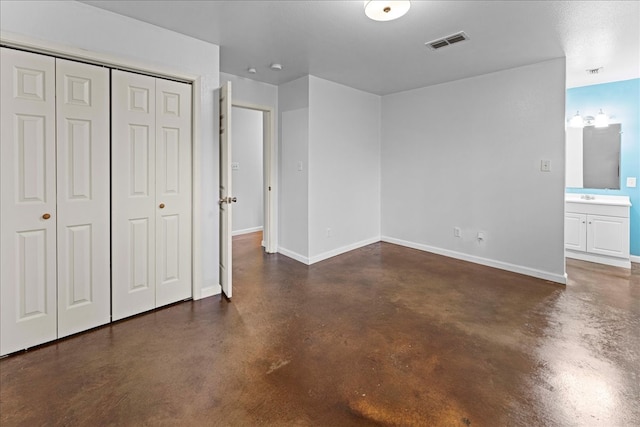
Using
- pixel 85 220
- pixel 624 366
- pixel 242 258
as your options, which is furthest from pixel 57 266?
pixel 624 366

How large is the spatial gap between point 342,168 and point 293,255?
1.45 meters

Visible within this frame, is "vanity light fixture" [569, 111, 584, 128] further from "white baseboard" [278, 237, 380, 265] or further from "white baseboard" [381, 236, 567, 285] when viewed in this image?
"white baseboard" [278, 237, 380, 265]

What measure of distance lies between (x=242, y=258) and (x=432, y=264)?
261cm

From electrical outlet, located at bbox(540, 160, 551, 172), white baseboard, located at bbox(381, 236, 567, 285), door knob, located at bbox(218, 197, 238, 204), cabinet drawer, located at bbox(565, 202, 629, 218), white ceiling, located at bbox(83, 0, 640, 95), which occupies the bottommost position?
white baseboard, located at bbox(381, 236, 567, 285)

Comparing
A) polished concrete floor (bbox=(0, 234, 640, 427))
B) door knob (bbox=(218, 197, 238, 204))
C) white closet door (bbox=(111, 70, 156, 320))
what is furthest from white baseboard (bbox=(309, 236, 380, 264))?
white closet door (bbox=(111, 70, 156, 320))

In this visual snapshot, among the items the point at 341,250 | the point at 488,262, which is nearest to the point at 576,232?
the point at 488,262

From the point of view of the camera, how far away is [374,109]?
526 centimetres

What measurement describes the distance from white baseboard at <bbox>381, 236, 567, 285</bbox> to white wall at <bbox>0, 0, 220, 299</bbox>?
314cm

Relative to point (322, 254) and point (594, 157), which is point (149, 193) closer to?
point (322, 254)

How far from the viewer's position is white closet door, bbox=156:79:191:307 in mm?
2796

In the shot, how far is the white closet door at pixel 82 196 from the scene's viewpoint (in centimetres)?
231

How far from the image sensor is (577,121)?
460 centimetres

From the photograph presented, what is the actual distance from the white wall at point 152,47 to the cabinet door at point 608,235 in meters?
4.76

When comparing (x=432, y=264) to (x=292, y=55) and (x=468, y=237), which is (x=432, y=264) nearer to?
(x=468, y=237)
